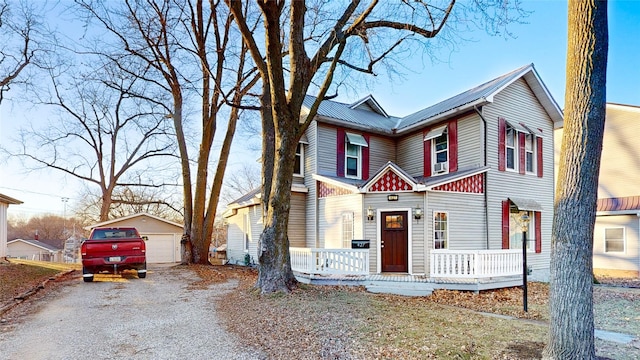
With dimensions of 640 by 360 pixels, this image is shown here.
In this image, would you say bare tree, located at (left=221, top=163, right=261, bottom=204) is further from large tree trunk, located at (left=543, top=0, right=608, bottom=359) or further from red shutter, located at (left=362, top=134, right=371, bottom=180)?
large tree trunk, located at (left=543, top=0, right=608, bottom=359)

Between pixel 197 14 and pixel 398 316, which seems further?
pixel 197 14

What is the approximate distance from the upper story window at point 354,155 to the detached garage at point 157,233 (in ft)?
46.9

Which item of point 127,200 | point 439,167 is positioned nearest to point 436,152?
point 439,167

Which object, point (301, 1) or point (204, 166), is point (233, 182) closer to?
point (204, 166)

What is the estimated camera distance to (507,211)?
13.3m

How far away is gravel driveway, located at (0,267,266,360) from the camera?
500cm

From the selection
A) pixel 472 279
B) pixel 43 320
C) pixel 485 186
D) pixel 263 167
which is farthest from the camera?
pixel 485 186

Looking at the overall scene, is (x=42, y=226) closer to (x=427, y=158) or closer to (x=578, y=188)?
(x=427, y=158)

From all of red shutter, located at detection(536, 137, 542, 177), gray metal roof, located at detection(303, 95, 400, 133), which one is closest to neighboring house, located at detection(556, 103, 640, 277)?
red shutter, located at detection(536, 137, 542, 177)

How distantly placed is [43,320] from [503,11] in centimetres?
1131

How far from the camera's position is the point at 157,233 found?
23422mm

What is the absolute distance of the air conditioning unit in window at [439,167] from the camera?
13664mm

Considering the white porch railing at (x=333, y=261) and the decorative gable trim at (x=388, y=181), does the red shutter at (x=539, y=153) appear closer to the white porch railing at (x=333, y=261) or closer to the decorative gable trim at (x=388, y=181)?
the decorative gable trim at (x=388, y=181)

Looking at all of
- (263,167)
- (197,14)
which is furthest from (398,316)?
(197,14)
